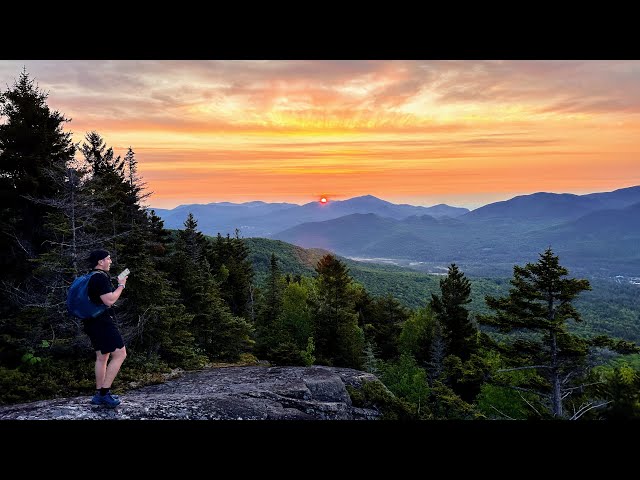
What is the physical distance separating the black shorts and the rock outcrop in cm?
135

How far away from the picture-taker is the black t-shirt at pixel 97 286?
4.41 meters

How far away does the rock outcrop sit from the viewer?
5.86 metres

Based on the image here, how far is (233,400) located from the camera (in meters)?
7.47

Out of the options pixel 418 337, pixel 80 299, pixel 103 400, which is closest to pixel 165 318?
pixel 103 400

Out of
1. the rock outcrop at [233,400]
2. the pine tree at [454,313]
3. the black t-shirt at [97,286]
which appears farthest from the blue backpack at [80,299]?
the pine tree at [454,313]

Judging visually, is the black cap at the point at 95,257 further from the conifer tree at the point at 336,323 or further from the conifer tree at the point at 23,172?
the conifer tree at the point at 336,323

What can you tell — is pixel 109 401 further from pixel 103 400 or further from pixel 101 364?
pixel 101 364

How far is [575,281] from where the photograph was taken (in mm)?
11070

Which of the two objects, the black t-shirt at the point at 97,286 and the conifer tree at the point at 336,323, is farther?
the conifer tree at the point at 336,323

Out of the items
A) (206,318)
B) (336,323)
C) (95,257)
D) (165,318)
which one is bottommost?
(336,323)

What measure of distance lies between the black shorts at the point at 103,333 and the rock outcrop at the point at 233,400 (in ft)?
4.43

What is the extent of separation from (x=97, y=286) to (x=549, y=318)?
1161cm
